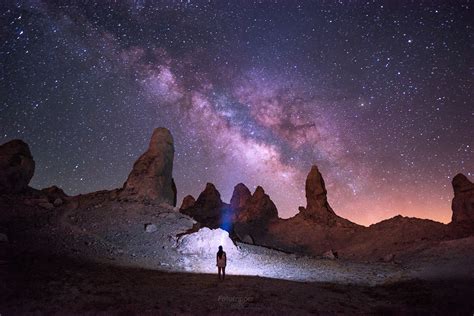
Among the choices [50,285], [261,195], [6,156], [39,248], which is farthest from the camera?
[261,195]

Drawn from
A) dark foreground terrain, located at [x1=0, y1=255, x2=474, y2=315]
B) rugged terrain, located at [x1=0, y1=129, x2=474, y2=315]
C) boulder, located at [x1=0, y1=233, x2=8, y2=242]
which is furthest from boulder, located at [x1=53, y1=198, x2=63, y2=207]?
dark foreground terrain, located at [x1=0, y1=255, x2=474, y2=315]

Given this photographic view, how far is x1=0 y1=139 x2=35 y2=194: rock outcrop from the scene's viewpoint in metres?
35.0

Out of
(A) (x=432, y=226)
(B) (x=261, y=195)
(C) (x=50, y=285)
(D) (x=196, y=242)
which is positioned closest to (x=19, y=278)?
(C) (x=50, y=285)

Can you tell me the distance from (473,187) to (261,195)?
132 feet

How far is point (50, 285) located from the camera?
13805 millimetres

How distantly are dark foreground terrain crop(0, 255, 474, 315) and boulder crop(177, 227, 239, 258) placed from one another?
6.73 m

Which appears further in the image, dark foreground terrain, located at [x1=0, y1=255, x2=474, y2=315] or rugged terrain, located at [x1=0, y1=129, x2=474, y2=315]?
rugged terrain, located at [x1=0, y1=129, x2=474, y2=315]

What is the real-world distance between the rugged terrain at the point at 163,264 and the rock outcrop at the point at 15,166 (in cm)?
10

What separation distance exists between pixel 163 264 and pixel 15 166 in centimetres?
2274

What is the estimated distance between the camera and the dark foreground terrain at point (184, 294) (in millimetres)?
11836

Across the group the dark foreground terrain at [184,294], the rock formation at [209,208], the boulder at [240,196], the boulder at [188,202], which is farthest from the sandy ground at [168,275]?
the boulder at [240,196]

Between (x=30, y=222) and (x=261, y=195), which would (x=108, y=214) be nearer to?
(x=30, y=222)

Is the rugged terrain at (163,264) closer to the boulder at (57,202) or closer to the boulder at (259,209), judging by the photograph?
the boulder at (57,202)

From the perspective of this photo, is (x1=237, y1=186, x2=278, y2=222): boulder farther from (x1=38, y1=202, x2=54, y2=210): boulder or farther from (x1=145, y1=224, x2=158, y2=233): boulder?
(x1=38, y1=202, x2=54, y2=210): boulder
